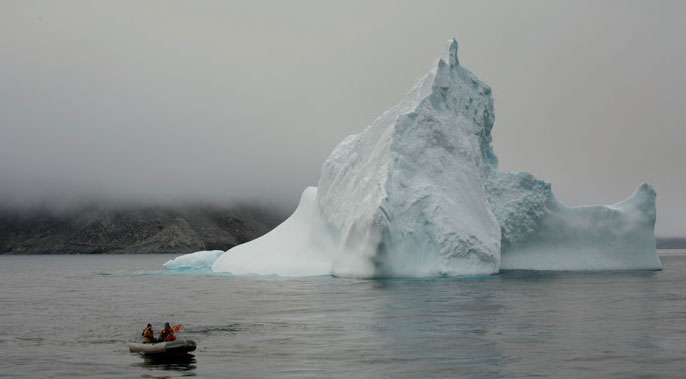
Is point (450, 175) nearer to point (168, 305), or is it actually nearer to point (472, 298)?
point (472, 298)

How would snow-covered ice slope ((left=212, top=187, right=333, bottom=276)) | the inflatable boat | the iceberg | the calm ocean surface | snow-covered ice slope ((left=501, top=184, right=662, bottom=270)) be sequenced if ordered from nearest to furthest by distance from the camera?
the calm ocean surface, the inflatable boat, snow-covered ice slope ((left=212, top=187, right=333, bottom=276)), snow-covered ice slope ((left=501, top=184, right=662, bottom=270)), the iceberg

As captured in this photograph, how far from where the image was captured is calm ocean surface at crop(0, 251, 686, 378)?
15.8 metres

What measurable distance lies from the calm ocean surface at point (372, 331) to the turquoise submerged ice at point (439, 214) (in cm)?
346

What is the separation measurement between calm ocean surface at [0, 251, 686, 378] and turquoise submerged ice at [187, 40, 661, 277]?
3459 millimetres

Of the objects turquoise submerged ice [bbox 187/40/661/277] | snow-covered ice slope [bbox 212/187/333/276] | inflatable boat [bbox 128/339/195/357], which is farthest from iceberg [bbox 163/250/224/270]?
inflatable boat [bbox 128/339/195/357]

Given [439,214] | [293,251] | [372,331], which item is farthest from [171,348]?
[293,251]

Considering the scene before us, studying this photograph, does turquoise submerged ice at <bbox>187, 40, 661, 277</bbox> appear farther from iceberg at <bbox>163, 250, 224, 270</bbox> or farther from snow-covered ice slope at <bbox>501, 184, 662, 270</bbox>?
iceberg at <bbox>163, 250, 224, 270</bbox>

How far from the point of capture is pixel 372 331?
829 inches

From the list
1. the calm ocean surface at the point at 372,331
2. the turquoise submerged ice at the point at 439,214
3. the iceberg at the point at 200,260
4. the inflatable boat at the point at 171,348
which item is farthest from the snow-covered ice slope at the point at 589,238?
the inflatable boat at the point at 171,348

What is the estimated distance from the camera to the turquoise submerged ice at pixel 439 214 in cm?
4062

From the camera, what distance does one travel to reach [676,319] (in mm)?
23016

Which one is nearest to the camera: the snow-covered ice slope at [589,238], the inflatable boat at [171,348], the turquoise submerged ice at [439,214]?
the inflatable boat at [171,348]

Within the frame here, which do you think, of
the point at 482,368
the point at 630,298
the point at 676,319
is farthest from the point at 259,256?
the point at 482,368

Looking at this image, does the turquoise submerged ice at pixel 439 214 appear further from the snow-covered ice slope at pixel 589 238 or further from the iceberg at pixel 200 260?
the iceberg at pixel 200 260
